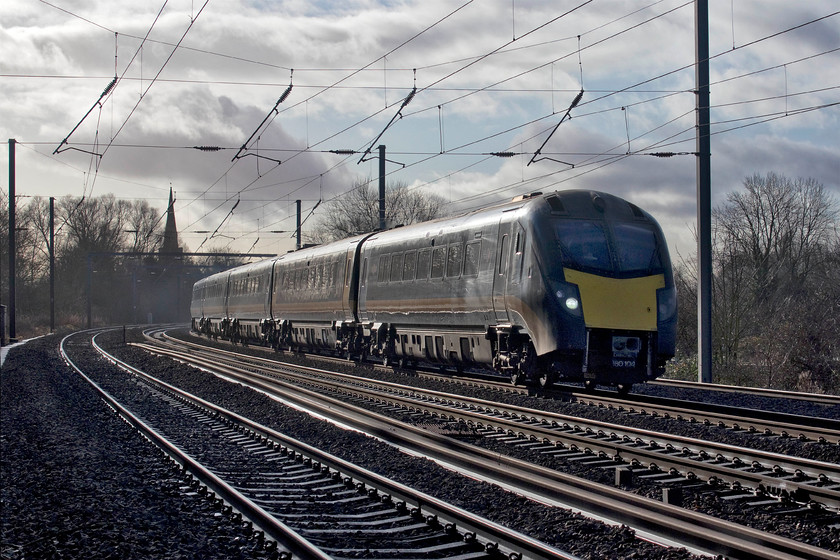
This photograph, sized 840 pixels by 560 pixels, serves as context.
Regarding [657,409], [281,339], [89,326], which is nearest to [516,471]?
[657,409]

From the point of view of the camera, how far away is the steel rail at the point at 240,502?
5.86 meters

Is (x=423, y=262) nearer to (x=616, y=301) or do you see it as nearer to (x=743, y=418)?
(x=616, y=301)

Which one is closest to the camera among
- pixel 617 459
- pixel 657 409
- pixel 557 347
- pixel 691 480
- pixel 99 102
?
pixel 691 480

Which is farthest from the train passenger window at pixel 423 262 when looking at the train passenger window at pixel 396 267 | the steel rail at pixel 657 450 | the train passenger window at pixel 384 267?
the steel rail at pixel 657 450

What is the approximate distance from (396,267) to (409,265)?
2.80 ft

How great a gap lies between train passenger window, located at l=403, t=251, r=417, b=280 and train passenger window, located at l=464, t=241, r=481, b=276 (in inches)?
96.7

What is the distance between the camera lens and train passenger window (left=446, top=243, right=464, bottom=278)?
16625 millimetres

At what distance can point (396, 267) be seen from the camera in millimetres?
19766

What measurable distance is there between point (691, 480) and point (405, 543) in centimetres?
297

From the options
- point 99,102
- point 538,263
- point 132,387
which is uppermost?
point 99,102

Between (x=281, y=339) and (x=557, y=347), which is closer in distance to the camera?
(x=557, y=347)

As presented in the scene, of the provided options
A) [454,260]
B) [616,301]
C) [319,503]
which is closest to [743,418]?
[616,301]

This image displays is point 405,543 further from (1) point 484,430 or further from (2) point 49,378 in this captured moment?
(2) point 49,378

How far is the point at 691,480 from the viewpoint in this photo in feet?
25.2
